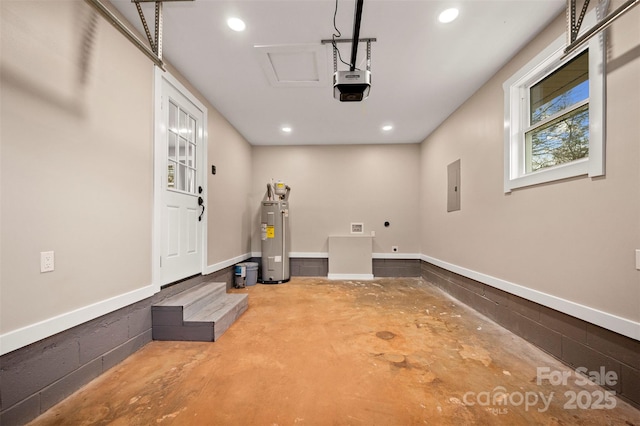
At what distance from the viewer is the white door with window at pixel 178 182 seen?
7.88 ft

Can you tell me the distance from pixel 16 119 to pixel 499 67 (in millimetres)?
3913

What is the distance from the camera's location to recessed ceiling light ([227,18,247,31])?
204 cm

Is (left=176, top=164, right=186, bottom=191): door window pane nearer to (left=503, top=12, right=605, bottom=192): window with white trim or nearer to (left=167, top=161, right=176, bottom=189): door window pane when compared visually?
(left=167, top=161, right=176, bottom=189): door window pane

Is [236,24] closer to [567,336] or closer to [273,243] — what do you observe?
[273,243]

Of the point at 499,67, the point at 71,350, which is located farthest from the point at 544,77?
the point at 71,350

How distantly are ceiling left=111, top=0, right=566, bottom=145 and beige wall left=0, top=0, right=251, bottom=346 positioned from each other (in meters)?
0.60

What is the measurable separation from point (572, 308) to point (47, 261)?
3506 millimetres

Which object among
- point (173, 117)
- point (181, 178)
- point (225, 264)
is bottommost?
point (225, 264)

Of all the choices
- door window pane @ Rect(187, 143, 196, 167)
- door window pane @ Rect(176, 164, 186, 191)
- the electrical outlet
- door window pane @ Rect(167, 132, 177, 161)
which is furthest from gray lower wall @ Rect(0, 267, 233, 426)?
door window pane @ Rect(187, 143, 196, 167)

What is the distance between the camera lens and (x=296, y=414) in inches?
54.4

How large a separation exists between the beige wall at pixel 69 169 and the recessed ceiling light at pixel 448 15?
2578 millimetres

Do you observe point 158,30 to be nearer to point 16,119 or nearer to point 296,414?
point 16,119

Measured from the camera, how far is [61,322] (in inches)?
59.1

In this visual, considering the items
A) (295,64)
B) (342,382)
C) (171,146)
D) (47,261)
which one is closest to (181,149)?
(171,146)
